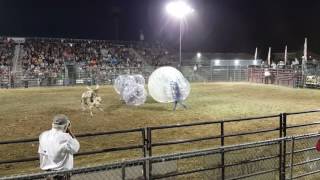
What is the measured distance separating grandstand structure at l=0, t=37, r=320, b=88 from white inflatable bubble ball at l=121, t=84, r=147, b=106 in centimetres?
2068

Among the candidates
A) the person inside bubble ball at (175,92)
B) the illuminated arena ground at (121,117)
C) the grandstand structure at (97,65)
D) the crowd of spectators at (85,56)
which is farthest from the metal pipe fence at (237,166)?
the crowd of spectators at (85,56)

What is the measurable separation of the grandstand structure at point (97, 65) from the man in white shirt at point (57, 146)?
36.6 m

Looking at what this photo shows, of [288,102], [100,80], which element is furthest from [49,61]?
[288,102]

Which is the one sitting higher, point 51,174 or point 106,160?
point 51,174

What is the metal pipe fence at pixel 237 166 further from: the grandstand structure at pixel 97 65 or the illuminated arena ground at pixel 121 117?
the grandstand structure at pixel 97 65

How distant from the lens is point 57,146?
6.61m

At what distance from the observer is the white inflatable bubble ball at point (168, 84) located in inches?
899

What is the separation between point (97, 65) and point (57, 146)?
158 feet

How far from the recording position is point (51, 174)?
5.12 meters

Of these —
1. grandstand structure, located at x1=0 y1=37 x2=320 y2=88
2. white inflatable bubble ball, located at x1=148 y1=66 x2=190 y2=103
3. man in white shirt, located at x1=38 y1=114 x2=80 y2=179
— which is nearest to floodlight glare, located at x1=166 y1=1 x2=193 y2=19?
grandstand structure, located at x1=0 y1=37 x2=320 y2=88

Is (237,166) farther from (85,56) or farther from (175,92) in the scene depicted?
(85,56)

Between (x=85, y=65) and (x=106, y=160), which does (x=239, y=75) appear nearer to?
(x=85, y=65)

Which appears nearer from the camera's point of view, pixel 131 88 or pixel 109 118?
pixel 109 118

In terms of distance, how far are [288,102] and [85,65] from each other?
3036 cm
